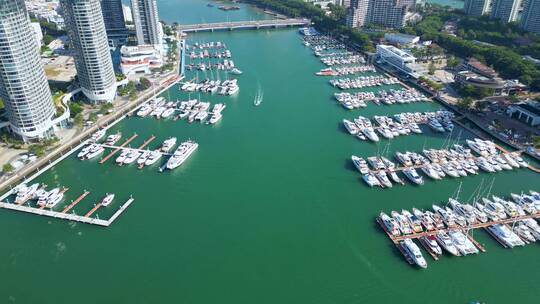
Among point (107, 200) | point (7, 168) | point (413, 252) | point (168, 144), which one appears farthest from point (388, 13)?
point (7, 168)

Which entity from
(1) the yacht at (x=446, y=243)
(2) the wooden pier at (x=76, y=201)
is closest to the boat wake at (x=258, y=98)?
(2) the wooden pier at (x=76, y=201)

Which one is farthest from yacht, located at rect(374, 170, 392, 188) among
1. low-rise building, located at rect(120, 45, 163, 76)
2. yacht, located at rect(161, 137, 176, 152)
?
low-rise building, located at rect(120, 45, 163, 76)

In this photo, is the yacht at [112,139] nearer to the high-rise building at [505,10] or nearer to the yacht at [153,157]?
the yacht at [153,157]

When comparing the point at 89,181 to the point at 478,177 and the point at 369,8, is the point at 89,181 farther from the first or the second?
the point at 369,8

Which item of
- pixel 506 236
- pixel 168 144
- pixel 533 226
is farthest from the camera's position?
pixel 168 144

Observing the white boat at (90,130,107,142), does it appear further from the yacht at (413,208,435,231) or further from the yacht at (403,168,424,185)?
the yacht at (413,208,435,231)

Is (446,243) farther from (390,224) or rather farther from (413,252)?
(390,224)
